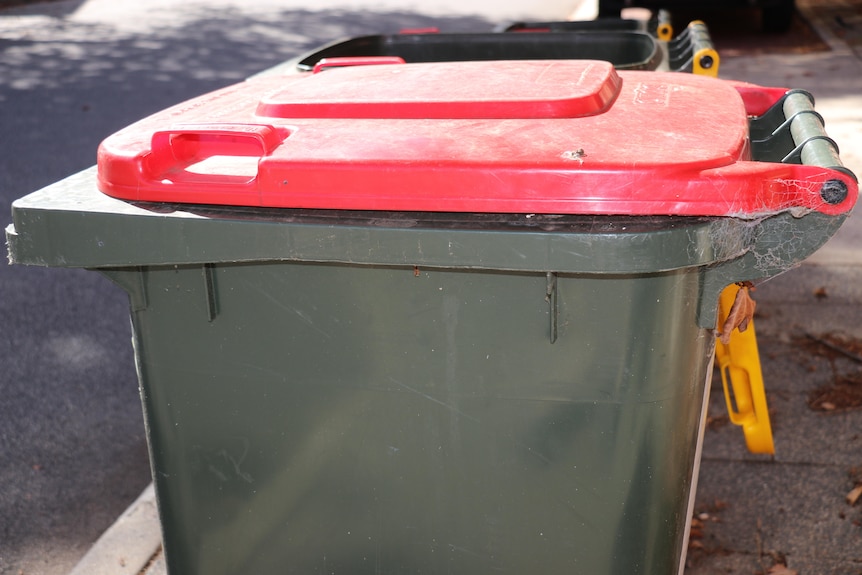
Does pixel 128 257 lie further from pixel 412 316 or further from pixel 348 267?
pixel 412 316

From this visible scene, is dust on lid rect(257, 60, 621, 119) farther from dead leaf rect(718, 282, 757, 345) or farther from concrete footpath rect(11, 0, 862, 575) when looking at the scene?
concrete footpath rect(11, 0, 862, 575)

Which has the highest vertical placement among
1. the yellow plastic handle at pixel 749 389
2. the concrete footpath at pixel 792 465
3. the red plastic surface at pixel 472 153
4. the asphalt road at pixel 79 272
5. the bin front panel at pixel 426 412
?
the red plastic surface at pixel 472 153

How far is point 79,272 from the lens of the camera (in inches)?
190

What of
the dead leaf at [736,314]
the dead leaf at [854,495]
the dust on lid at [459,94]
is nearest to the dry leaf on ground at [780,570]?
the dead leaf at [854,495]

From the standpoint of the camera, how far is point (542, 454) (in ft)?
5.47

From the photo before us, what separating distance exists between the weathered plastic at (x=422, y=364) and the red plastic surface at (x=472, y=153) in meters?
0.03

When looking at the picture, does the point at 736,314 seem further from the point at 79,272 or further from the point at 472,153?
the point at 79,272

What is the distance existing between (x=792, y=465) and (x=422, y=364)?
1.91 m

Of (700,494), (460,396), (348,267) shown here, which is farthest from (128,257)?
(700,494)

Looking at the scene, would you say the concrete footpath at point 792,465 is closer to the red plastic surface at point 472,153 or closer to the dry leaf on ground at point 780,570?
the dry leaf on ground at point 780,570

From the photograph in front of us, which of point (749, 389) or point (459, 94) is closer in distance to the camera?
point (459, 94)

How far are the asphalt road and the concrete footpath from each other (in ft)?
0.94

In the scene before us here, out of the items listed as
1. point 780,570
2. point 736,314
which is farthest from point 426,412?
point 780,570

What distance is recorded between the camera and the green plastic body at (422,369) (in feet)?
5.03
